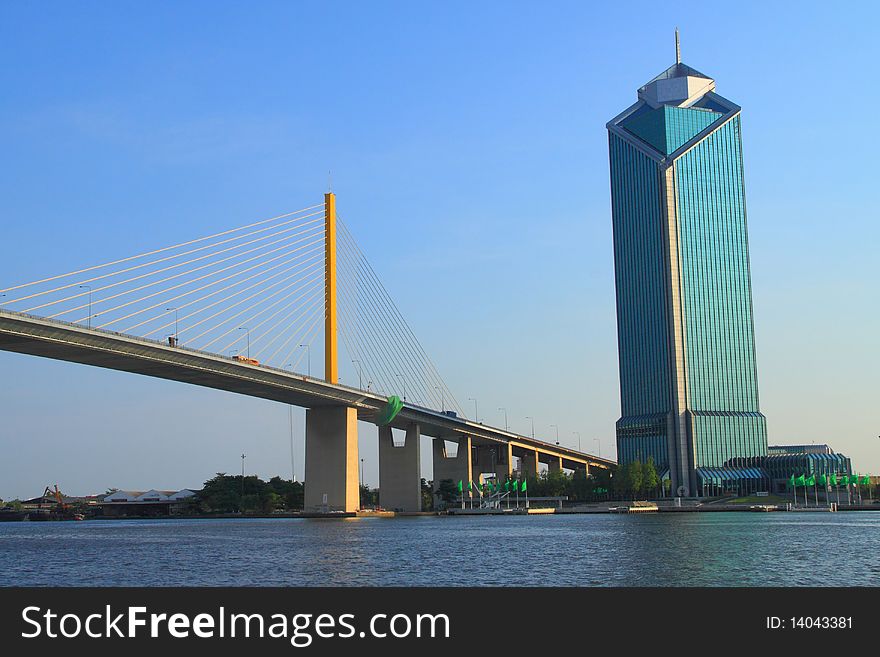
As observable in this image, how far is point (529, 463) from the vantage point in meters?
182

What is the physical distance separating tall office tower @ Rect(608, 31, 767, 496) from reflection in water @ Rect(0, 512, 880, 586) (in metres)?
85.8

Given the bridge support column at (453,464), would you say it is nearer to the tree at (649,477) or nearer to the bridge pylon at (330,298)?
the tree at (649,477)

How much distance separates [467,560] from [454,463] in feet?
338

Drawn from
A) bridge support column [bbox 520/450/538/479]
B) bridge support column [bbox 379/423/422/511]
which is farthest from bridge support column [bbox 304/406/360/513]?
bridge support column [bbox 520/450/538/479]

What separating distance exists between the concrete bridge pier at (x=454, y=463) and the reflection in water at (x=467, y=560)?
256 ft

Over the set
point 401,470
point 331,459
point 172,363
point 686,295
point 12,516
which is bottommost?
point 12,516

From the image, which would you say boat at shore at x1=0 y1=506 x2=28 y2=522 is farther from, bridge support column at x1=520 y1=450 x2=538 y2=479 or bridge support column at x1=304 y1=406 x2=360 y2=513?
bridge support column at x1=520 y1=450 x2=538 y2=479

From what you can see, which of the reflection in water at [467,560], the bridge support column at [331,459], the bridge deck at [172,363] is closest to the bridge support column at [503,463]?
the bridge deck at [172,363]

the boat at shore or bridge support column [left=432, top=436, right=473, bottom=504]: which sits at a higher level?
bridge support column [left=432, top=436, right=473, bottom=504]

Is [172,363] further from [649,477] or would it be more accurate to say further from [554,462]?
[554,462]

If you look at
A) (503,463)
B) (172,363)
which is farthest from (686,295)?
(172,363)

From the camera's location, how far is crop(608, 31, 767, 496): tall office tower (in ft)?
496
